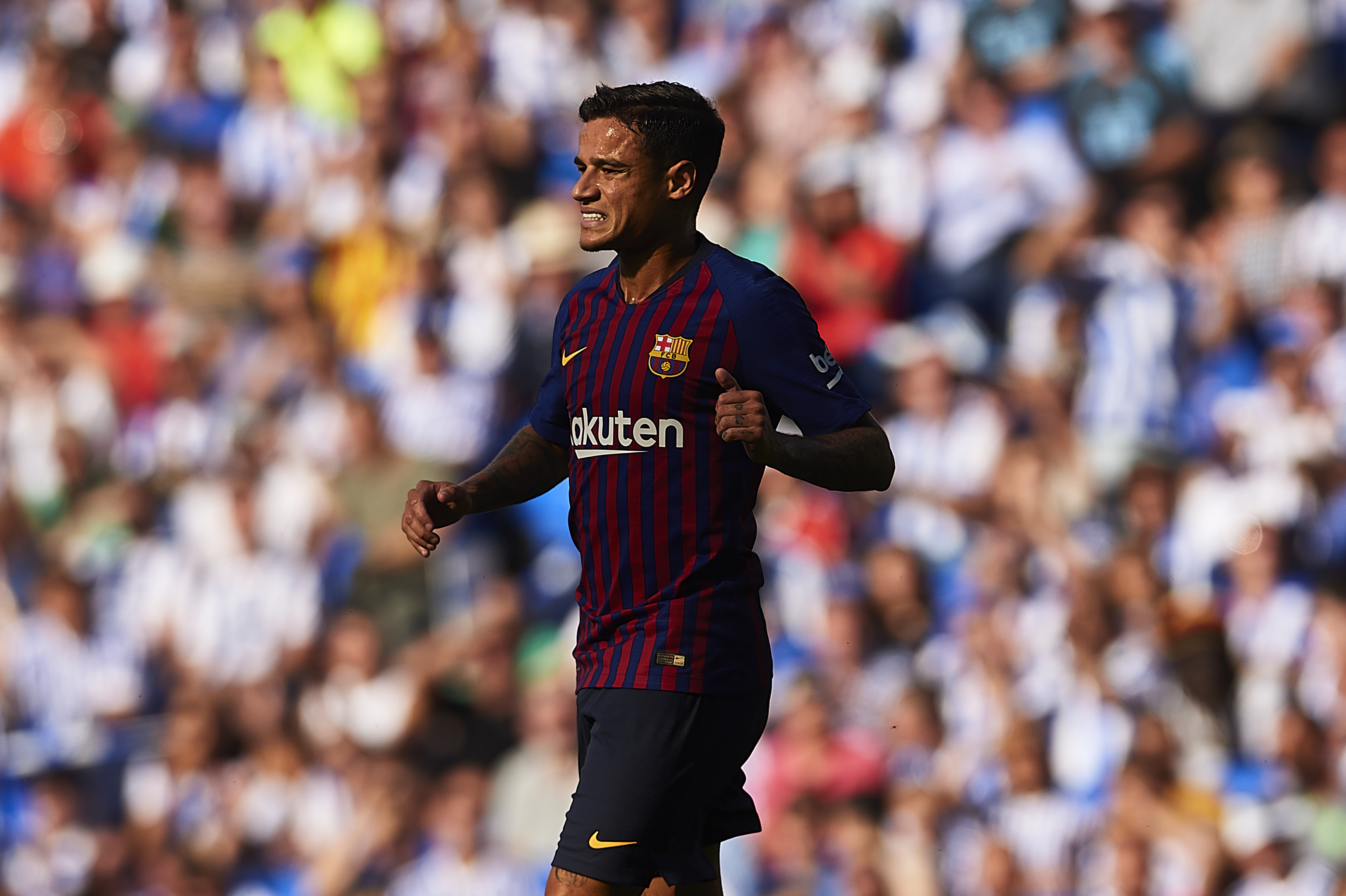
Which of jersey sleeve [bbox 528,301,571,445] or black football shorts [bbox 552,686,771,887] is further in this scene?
jersey sleeve [bbox 528,301,571,445]

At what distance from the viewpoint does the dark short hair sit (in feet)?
10.3

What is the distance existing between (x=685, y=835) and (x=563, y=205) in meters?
6.58

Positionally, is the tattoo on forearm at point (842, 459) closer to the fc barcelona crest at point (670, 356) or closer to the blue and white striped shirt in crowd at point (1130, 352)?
the fc barcelona crest at point (670, 356)

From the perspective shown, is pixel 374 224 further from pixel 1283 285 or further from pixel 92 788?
pixel 1283 285

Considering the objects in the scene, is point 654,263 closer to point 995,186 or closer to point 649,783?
point 649,783

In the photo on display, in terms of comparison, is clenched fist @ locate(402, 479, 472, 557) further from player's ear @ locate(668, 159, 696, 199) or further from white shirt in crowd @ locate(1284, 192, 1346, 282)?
white shirt in crowd @ locate(1284, 192, 1346, 282)

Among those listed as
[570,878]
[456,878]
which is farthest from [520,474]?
[456,878]

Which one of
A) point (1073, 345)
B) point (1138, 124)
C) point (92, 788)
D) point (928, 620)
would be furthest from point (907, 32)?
point (92, 788)

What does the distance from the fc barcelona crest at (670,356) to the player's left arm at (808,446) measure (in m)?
0.10

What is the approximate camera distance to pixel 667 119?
3139mm

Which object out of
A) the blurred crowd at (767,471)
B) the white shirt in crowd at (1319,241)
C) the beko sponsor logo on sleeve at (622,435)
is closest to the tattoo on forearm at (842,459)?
the beko sponsor logo on sleeve at (622,435)

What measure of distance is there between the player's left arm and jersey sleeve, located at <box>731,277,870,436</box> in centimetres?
3

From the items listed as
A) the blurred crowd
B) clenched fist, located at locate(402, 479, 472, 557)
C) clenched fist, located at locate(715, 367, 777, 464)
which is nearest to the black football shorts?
clenched fist, located at locate(402, 479, 472, 557)

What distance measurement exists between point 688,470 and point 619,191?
0.58m
